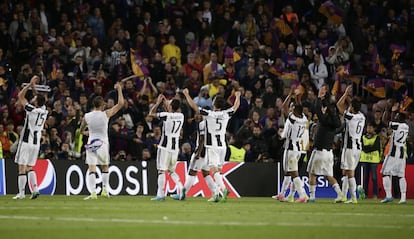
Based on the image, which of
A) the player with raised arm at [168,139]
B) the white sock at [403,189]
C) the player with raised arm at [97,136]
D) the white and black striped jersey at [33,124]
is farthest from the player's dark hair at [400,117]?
the white and black striped jersey at [33,124]

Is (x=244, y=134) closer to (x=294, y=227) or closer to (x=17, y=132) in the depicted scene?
(x=17, y=132)

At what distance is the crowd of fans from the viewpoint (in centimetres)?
3059

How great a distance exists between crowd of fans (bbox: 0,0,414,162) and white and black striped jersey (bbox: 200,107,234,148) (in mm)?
4440

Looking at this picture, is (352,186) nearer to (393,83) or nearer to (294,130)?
(294,130)

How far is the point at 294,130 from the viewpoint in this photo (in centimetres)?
2545

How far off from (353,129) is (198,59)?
9261 millimetres

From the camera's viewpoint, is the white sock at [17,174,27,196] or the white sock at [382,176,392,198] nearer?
the white sock at [17,174,27,196]

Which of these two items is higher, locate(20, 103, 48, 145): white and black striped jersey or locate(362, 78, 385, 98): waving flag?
locate(362, 78, 385, 98): waving flag

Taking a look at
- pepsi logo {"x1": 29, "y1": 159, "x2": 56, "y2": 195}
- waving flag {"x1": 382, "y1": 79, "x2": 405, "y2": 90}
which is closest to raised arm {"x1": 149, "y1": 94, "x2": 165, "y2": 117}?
pepsi logo {"x1": 29, "y1": 159, "x2": 56, "y2": 195}

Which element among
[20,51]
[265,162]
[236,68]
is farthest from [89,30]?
[265,162]

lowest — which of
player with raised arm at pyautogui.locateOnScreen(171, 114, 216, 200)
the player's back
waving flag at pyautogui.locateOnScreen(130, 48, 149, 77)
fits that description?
player with raised arm at pyautogui.locateOnScreen(171, 114, 216, 200)

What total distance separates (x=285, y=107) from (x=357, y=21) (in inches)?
423

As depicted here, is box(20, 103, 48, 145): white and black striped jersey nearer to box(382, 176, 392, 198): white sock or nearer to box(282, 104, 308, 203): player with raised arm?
box(282, 104, 308, 203): player with raised arm

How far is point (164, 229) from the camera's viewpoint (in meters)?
15.0
